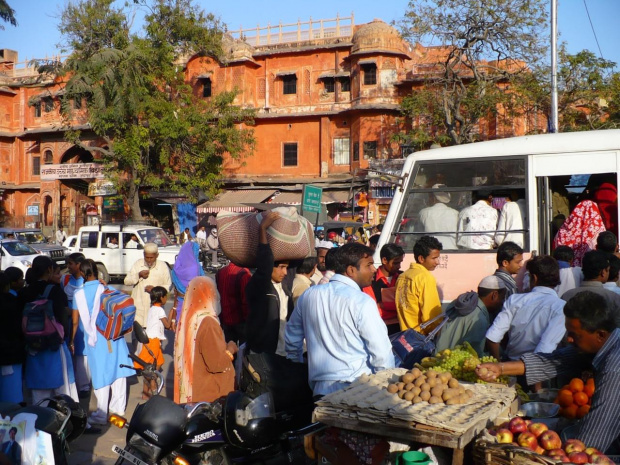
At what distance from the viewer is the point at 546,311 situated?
4.38 m

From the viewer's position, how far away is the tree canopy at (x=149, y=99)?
27703 mm

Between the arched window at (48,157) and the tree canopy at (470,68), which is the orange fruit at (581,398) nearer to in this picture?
the tree canopy at (470,68)

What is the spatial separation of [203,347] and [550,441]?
2.94 meters

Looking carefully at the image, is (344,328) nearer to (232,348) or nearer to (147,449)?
(147,449)

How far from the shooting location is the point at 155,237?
19.9m

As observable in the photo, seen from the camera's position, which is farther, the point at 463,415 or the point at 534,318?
the point at 534,318

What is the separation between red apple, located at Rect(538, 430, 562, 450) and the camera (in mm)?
2758

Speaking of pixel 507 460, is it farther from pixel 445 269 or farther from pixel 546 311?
pixel 445 269

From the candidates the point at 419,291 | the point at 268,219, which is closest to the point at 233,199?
the point at 419,291

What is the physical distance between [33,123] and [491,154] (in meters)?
36.3

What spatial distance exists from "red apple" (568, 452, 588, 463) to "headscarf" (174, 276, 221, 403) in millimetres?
3054

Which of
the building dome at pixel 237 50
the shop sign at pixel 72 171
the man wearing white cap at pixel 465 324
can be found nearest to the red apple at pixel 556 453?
the man wearing white cap at pixel 465 324

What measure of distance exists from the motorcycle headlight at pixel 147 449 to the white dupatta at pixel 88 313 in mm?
2985

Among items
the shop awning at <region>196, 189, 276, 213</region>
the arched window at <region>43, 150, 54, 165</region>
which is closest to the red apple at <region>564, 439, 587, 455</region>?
the shop awning at <region>196, 189, 276, 213</region>
